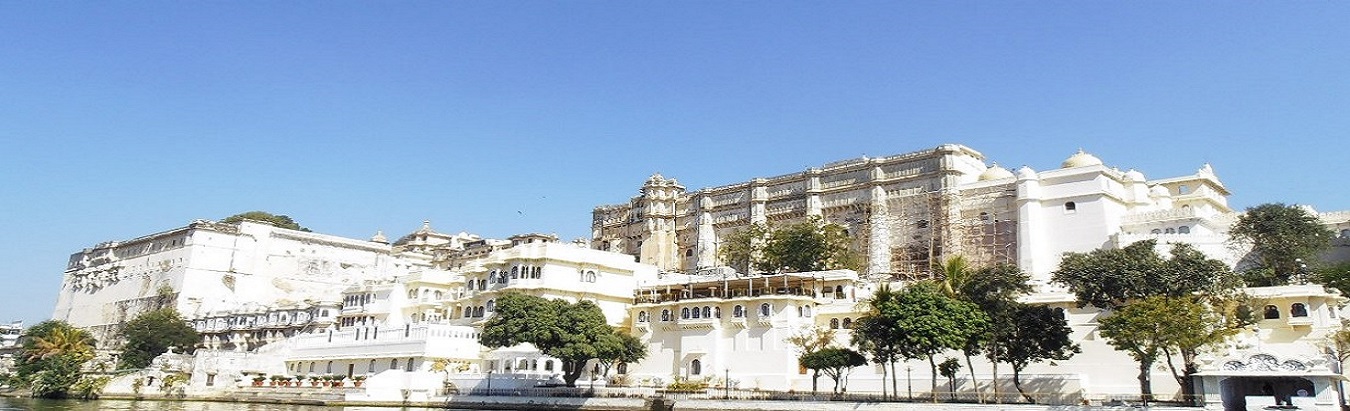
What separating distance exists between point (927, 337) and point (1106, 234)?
30.1 meters

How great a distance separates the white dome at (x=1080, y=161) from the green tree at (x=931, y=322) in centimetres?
3288

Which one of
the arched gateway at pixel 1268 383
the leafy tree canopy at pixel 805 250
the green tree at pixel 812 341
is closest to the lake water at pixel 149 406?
the green tree at pixel 812 341

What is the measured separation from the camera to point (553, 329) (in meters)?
43.9

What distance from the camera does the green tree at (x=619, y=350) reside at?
44875 mm

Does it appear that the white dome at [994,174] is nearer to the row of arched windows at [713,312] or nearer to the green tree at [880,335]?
the row of arched windows at [713,312]

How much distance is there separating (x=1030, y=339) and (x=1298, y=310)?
36.6ft

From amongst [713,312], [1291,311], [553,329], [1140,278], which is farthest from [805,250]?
[1291,311]

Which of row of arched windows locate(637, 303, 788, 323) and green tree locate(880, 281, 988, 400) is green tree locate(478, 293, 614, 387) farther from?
green tree locate(880, 281, 988, 400)

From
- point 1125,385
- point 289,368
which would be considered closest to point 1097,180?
point 1125,385

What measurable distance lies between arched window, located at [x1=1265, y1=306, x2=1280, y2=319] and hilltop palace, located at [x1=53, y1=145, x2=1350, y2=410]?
0.06 metres

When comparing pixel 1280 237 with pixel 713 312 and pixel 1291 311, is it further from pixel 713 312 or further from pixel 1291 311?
pixel 713 312

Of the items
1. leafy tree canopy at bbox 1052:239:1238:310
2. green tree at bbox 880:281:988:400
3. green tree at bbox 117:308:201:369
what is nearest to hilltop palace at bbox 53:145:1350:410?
leafy tree canopy at bbox 1052:239:1238:310

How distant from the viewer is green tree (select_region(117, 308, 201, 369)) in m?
69.9

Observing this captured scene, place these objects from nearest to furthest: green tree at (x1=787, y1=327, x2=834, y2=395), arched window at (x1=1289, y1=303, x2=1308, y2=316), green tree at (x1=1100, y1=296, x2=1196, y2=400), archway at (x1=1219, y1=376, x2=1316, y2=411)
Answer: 1. archway at (x1=1219, y1=376, x2=1316, y2=411)
2. green tree at (x1=1100, y1=296, x2=1196, y2=400)
3. arched window at (x1=1289, y1=303, x2=1308, y2=316)
4. green tree at (x1=787, y1=327, x2=834, y2=395)
